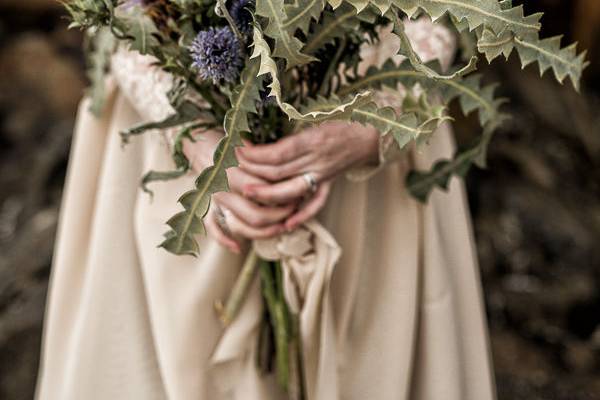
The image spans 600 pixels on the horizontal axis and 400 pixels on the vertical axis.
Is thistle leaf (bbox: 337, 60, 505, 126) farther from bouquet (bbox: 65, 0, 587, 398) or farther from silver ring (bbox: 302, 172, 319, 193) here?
silver ring (bbox: 302, 172, 319, 193)

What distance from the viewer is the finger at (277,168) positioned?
2.71ft

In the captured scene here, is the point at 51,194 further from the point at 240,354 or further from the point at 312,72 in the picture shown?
the point at 312,72

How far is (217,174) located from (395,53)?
0.42m

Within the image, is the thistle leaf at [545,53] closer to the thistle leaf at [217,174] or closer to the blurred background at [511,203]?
the thistle leaf at [217,174]

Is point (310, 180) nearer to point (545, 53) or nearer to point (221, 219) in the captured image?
point (221, 219)

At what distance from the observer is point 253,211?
84 centimetres

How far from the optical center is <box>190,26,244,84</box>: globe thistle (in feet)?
2.20

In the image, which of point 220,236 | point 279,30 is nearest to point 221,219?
point 220,236

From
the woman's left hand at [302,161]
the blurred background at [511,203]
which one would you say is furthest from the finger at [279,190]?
the blurred background at [511,203]

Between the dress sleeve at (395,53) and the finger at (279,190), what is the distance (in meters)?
0.10

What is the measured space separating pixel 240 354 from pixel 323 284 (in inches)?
6.7

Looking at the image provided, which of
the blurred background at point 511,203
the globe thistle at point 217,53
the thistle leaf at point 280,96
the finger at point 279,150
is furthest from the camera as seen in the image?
the blurred background at point 511,203

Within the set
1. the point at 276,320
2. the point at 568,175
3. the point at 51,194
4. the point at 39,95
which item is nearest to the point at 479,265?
the point at 568,175

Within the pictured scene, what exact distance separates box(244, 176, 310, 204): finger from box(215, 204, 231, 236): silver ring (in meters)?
0.05
